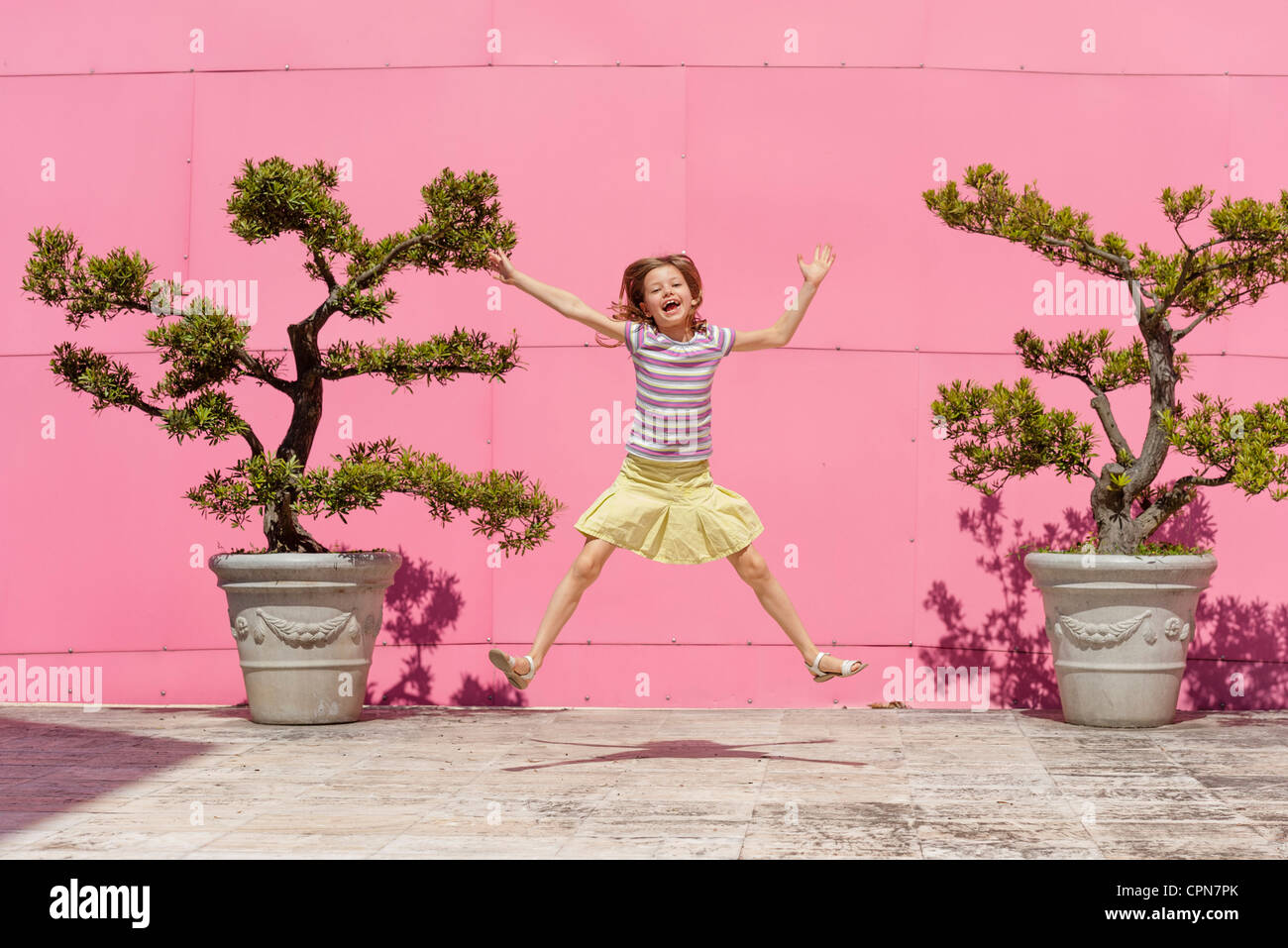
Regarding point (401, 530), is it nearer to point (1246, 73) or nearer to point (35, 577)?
point (35, 577)

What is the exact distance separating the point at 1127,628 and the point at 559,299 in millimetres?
2826

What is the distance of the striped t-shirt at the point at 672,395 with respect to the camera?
501 centimetres

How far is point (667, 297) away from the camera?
5.05 m

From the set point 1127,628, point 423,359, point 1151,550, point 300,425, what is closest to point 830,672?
point 1127,628

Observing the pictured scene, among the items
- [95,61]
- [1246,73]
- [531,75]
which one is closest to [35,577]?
[95,61]

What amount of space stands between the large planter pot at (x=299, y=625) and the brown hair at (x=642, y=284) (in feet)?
5.95

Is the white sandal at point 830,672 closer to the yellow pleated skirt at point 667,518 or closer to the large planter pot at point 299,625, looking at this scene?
the yellow pleated skirt at point 667,518

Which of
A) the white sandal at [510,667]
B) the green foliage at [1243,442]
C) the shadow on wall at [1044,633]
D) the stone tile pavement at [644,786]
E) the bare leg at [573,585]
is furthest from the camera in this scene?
the shadow on wall at [1044,633]

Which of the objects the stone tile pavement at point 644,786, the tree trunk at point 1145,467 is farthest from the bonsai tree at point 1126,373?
the stone tile pavement at point 644,786

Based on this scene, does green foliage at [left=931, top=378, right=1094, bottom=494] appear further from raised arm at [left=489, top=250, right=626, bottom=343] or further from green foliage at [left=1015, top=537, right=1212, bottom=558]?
raised arm at [left=489, top=250, right=626, bottom=343]

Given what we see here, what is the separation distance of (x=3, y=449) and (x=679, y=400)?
409 cm

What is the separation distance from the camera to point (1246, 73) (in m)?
7.01

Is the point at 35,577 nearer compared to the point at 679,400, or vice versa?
A: the point at 679,400
